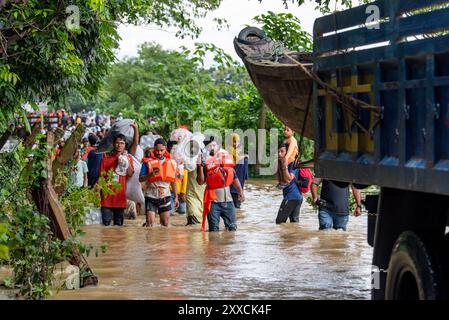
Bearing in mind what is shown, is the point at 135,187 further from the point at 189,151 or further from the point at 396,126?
the point at 396,126

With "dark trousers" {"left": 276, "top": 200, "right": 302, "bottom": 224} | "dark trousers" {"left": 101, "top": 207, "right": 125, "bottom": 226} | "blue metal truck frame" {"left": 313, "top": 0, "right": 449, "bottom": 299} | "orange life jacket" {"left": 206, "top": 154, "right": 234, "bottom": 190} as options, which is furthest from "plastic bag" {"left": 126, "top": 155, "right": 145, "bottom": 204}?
"blue metal truck frame" {"left": 313, "top": 0, "right": 449, "bottom": 299}

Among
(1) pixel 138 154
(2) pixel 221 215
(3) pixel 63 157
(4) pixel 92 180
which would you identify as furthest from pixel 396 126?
(1) pixel 138 154

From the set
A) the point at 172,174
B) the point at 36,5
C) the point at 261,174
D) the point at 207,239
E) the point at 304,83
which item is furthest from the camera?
the point at 261,174

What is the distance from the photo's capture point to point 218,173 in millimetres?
16828

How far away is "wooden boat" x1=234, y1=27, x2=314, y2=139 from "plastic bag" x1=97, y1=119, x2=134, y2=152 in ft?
29.0

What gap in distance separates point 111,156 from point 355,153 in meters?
10.8

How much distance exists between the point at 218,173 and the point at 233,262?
3.62 meters

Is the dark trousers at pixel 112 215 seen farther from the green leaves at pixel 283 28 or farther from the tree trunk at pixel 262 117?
the tree trunk at pixel 262 117

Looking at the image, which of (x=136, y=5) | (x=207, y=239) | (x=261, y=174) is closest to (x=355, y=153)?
(x=136, y=5)

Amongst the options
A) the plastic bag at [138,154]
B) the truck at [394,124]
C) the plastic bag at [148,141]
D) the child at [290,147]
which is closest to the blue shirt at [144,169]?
the plastic bag at [138,154]

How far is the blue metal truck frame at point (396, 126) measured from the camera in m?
6.38

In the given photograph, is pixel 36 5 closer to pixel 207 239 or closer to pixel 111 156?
pixel 207 239

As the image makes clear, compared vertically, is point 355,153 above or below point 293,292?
above
